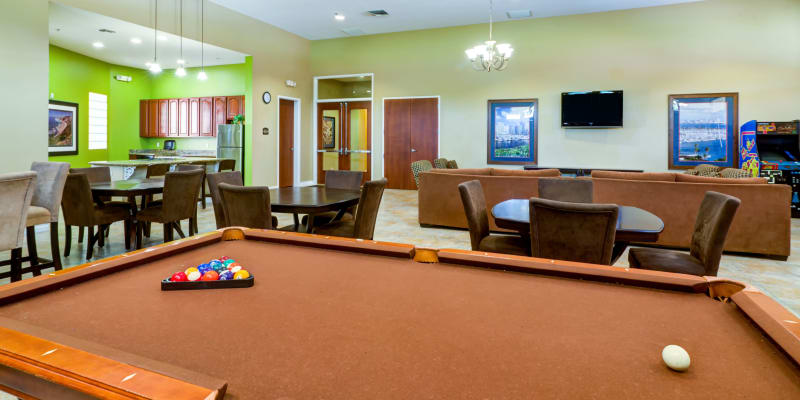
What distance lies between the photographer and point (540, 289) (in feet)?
4.21

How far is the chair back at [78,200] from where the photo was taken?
3.68 meters

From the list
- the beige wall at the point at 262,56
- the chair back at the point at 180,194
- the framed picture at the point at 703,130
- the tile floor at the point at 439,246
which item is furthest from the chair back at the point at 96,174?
the framed picture at the point at 703,130

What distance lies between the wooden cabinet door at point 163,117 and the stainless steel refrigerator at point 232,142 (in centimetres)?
263

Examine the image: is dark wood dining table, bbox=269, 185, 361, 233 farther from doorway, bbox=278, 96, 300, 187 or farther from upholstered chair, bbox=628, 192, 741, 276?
doorway, bbox=278, 96, 300, 187

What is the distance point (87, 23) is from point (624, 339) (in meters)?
8.33

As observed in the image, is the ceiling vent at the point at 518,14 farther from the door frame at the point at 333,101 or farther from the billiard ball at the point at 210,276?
the billiard ball at the point at 210,276

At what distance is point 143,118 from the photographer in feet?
35.6

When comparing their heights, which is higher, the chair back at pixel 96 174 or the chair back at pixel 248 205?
the chair back at pixel 96 174

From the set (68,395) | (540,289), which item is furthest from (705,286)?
(68,395)

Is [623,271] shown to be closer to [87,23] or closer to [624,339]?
[624,339]

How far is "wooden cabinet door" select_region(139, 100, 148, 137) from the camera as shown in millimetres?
10812

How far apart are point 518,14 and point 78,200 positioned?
7513 mm

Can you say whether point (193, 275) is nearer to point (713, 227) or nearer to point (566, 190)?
point (713, 227)

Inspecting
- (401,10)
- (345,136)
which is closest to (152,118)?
(345,136)
